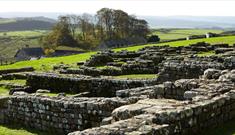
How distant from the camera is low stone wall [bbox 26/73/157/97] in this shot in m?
24.3

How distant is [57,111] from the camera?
16141 mm

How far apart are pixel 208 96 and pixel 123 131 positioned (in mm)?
4233

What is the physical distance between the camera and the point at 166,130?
10.6 meters

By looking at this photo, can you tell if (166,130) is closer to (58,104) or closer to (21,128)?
(58,104)

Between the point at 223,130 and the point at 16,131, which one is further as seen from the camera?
the point at 16,131

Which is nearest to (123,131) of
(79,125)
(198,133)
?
(198,133)

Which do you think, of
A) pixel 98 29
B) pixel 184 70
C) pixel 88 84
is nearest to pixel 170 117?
pixel 184 70

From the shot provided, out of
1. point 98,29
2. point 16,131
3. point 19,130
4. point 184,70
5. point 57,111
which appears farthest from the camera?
point 98,29

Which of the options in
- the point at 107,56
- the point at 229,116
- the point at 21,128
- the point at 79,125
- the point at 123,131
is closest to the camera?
the point at 123,131

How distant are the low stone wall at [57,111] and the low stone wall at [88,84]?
722 cm

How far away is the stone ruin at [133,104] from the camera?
11.0 metres

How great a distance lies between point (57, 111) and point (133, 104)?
14.0ft

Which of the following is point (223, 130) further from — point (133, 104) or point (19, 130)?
point (19, 130)

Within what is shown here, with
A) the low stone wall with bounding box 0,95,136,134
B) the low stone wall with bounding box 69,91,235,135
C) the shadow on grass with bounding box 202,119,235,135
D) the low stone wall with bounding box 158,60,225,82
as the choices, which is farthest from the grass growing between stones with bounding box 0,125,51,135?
the low stone wall with bounding box 158,60,225,82
